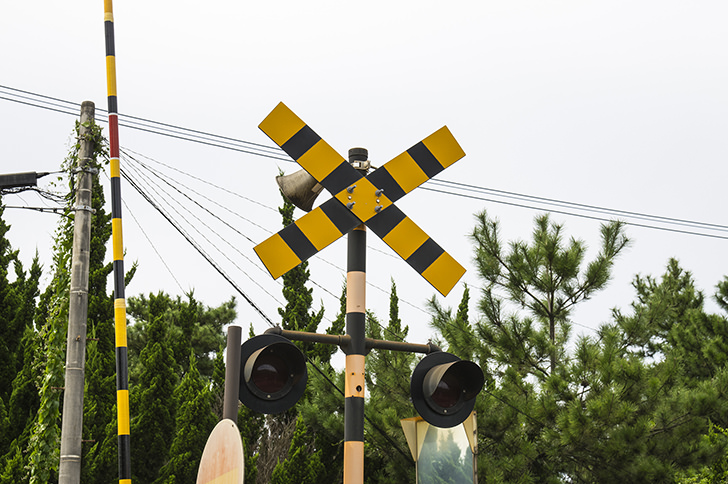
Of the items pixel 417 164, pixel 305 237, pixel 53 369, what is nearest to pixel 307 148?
pixel 305 237

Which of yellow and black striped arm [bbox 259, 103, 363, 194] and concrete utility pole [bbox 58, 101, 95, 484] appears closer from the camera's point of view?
yellow and black striped arm [bbox 259, 103, 363, 194]

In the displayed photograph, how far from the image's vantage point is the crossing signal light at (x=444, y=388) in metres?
3.43

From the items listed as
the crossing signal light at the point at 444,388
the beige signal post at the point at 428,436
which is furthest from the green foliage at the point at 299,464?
the crossing signal light at the point at 444,388

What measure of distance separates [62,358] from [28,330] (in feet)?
8.51

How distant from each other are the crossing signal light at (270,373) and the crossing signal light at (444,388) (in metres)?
0.62

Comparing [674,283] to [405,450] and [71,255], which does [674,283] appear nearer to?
[405,450]

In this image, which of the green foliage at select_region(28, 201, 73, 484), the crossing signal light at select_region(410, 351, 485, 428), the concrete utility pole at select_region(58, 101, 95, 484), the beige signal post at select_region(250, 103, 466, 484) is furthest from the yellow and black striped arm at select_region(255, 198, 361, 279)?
the green foliage at select_region(28, 201, 73, 484)

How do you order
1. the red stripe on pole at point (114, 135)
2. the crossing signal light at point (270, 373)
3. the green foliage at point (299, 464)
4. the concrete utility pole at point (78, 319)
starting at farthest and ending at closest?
the green foliage at point (299, 464) < the concrete utility pole at point (78, 319) < the red stripe on pole at point (114, 135) < the crossing signal light at point (270, 373)

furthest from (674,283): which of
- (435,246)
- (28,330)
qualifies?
(435,246)

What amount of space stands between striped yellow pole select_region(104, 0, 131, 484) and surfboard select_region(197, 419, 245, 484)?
359 cm

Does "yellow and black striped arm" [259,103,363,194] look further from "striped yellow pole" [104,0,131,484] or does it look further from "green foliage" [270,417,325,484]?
"green foliage" [270,417,325,484]

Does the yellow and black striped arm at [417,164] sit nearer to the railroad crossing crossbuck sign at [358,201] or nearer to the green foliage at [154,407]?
the railroad crossing crossbuck sign at [358,201]

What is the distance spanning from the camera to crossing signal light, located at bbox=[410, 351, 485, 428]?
11.3 ft

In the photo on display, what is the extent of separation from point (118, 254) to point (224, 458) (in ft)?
13.4
